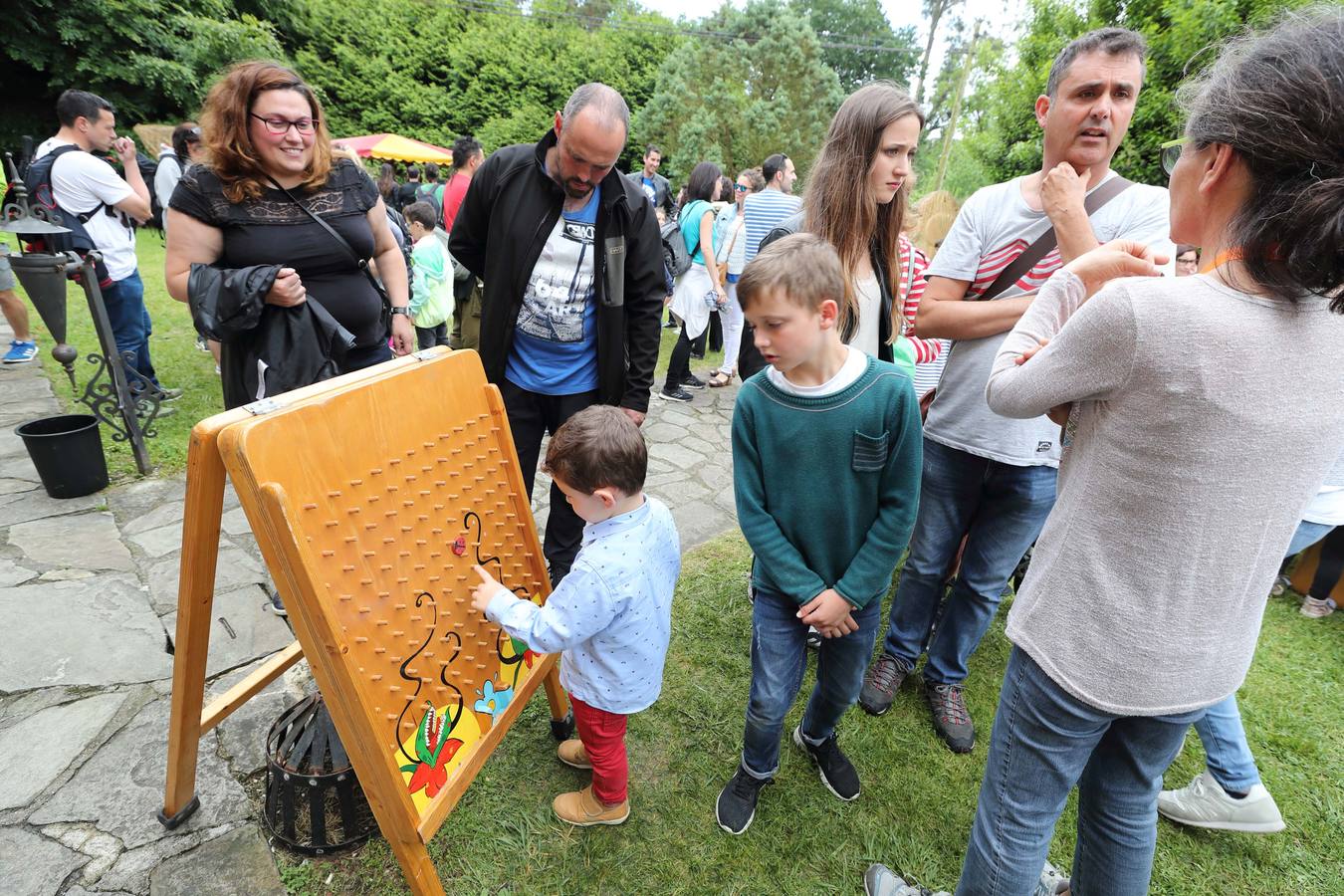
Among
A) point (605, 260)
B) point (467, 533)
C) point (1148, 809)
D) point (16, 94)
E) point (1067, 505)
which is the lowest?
point (1148, 809)

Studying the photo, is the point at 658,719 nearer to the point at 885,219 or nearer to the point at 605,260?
the point at 605,260

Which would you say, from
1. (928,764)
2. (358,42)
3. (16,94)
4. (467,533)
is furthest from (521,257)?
(358,42)

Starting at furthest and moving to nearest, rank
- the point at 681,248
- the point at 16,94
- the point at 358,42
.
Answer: the point at 358,42 → the point at 16,94 → the point at 681,248

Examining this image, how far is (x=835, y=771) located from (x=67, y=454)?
14.1ft

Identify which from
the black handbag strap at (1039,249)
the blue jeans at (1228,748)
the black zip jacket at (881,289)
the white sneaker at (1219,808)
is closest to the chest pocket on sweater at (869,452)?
the black zip jacket at (881,289)

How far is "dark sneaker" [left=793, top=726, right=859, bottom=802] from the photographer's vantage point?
2266 millimetres

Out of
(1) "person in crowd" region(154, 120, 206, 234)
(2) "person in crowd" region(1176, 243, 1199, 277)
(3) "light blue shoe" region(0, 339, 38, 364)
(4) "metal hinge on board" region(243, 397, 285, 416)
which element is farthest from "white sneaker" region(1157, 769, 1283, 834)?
(1) "person in crowd" region(154, 120, 206, 234)

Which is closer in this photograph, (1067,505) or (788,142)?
(1067,505)

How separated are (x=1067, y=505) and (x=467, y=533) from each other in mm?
1441

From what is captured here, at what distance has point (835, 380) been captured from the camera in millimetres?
1747

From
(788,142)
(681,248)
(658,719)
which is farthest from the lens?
(788,142)

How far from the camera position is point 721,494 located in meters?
4.54

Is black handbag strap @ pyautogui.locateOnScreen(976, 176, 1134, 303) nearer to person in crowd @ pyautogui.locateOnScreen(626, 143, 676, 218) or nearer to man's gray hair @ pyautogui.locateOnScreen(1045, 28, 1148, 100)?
man's gray hair @ pyautogui.locateOnScreen(1045, 28, 1148, 100)

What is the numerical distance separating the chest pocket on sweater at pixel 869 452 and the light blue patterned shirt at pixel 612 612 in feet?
1.80
